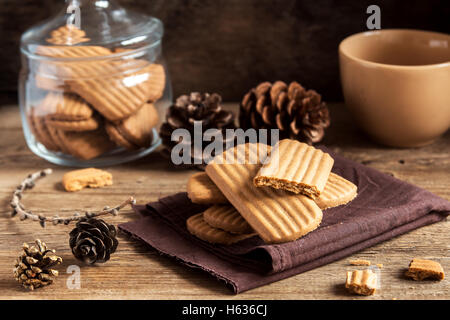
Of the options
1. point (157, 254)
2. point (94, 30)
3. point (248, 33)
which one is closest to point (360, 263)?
point (157, 254)

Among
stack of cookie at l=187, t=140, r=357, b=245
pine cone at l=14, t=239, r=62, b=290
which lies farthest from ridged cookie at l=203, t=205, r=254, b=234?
pine cone at l=14, t=239, r=62, b=290

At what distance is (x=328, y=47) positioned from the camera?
5.31ft

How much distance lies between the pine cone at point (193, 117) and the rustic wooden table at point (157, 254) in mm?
72

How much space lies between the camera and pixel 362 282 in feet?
2.73

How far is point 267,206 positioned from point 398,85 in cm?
48

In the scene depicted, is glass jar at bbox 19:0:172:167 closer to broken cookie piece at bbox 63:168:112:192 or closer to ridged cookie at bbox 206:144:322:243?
broken cookie piece at bbox 63:168:112:192

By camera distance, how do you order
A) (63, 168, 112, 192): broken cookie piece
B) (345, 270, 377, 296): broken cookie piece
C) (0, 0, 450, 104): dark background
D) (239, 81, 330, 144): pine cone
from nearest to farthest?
(345, 270, 377, 296): broken cookie piece
(63, 168, 112, 192): broken cookie piece
(239, 81, 330, 144): pine cone
(0, 0, 450, 104): dark background

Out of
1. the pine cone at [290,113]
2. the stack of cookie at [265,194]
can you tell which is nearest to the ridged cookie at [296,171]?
the stack of cookie at [265,194]

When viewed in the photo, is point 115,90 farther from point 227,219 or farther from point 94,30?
point 227,219

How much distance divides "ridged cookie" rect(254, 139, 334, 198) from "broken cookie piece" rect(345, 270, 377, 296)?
154mm

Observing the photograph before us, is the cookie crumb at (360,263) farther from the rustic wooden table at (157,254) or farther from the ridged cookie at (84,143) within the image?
the ridged cookie at (84,143)

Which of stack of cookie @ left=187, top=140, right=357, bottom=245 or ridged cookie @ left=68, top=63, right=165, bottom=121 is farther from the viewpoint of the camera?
ridged cookie @ left=68, top=63, right=165, bottom=121

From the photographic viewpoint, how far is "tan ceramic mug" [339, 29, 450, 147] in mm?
1232
